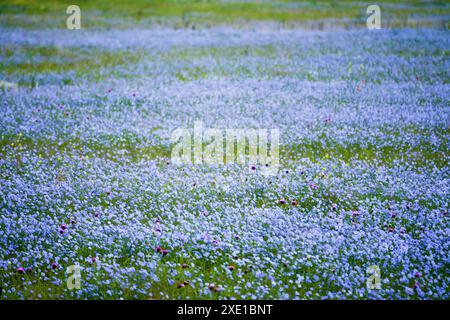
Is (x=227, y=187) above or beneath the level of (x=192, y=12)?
beneath

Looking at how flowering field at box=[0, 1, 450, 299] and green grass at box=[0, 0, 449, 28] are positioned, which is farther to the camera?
green grass at box=[0, 0, 449, 28]

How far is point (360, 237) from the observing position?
24.6 ft

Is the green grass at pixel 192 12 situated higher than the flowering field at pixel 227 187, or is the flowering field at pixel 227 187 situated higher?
the green grass at pixel 192 12

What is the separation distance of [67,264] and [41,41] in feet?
71.2

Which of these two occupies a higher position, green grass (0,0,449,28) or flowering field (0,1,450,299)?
green grass (0,0,449,28)

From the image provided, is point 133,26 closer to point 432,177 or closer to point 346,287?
point 432,177

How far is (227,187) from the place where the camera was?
30.1 feet

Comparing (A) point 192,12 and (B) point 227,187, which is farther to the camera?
(A) point 192,12

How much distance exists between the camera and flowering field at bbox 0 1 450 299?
6.67 meters

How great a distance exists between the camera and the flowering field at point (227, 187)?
6.67m

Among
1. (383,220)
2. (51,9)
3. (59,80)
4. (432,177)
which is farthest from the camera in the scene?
(51,9)

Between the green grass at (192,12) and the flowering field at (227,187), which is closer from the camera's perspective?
the flowering field at (227,187)
